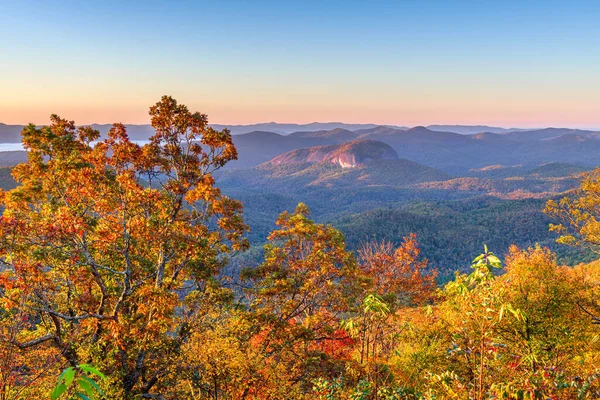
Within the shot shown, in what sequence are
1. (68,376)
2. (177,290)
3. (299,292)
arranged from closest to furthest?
(68,376), (177,290), (299,292)

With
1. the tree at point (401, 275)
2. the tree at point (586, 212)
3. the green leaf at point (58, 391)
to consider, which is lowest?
the tree at point (401, 275)

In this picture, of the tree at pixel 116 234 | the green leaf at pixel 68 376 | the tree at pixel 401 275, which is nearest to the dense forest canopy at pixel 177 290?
the tree at pixel 116 234

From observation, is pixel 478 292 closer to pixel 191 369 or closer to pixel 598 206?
pixel 191 369

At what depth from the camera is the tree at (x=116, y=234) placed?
13.8 m

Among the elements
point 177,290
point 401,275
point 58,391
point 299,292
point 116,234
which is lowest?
point 401,275

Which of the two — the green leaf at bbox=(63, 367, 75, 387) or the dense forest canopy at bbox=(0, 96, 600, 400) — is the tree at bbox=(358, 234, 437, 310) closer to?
the dense forest canopy at bbox=(0, 96, 600, 400)

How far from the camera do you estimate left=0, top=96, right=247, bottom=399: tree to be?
1375 cm

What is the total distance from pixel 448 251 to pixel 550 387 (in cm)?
16754

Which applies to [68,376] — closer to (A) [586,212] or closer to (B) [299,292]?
(B) [299,292]

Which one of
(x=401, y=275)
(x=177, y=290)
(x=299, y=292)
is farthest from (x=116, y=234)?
(x=401, y=275)

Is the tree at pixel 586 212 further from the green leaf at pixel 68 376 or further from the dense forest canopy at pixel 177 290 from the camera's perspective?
the green leaf at pixel 68 376

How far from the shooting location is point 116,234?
634 inches

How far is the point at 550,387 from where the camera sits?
638cm

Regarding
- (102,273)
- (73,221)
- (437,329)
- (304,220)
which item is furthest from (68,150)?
(437,329)
